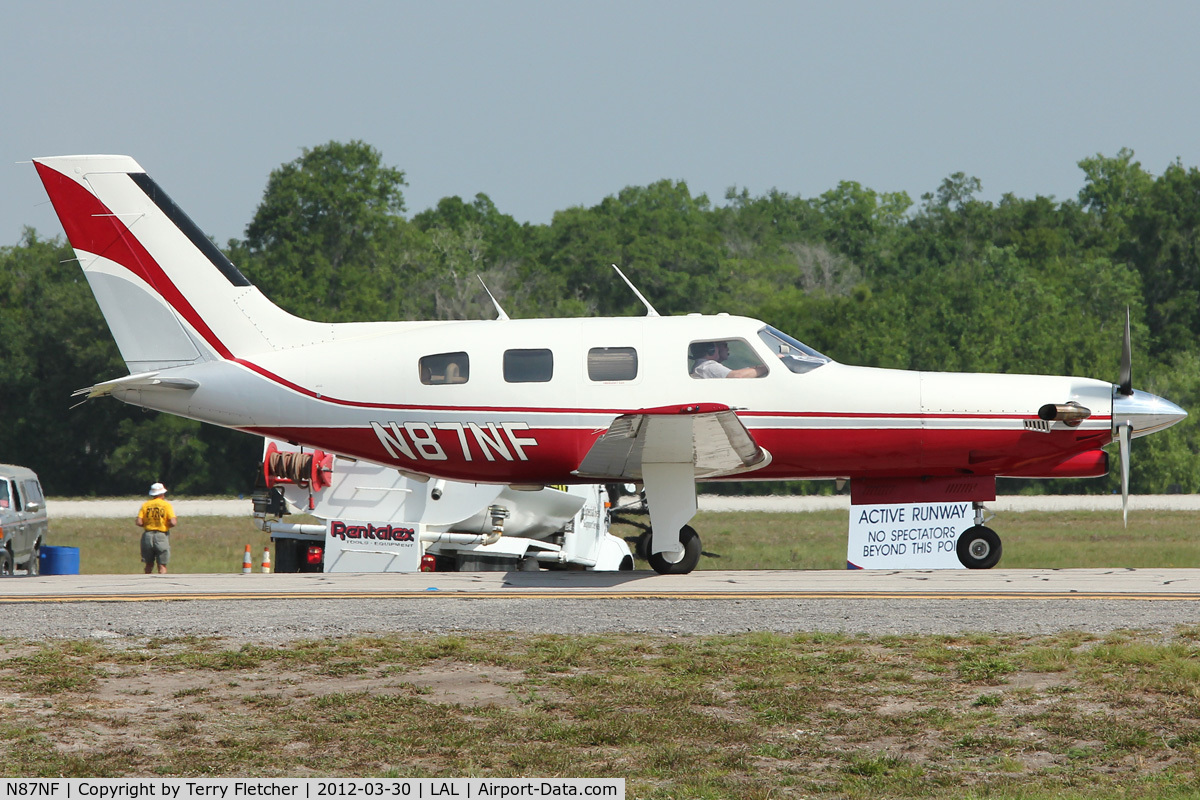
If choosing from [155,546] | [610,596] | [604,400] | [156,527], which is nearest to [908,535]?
[604,400]

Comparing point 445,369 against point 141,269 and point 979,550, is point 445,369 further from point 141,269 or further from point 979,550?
point 979,550

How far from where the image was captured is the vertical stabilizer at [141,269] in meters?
13.2

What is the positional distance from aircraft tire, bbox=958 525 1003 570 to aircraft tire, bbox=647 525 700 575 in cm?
296

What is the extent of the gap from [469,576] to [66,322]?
141 ft

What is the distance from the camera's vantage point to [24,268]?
5906 centimetres

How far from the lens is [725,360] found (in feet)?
41.6

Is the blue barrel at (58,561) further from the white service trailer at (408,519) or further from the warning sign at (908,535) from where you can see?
the warning sign at (908,535)

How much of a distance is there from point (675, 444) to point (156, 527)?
30.6 feet

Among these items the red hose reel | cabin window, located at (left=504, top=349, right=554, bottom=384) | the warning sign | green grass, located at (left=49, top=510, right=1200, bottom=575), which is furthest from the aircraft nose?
the red hose reel

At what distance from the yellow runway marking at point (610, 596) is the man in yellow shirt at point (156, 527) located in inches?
249

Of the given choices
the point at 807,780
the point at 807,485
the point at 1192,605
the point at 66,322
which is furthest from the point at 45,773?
the point at 66,322

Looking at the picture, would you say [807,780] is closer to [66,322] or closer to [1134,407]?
[1134,407]

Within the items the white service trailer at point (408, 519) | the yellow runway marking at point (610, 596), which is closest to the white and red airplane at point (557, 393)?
the yellow runway marking at point (610, 596)

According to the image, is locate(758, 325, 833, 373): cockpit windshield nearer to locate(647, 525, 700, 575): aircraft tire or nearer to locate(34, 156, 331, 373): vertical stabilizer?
locate(647, 525, 700, 575): aircraft tire
